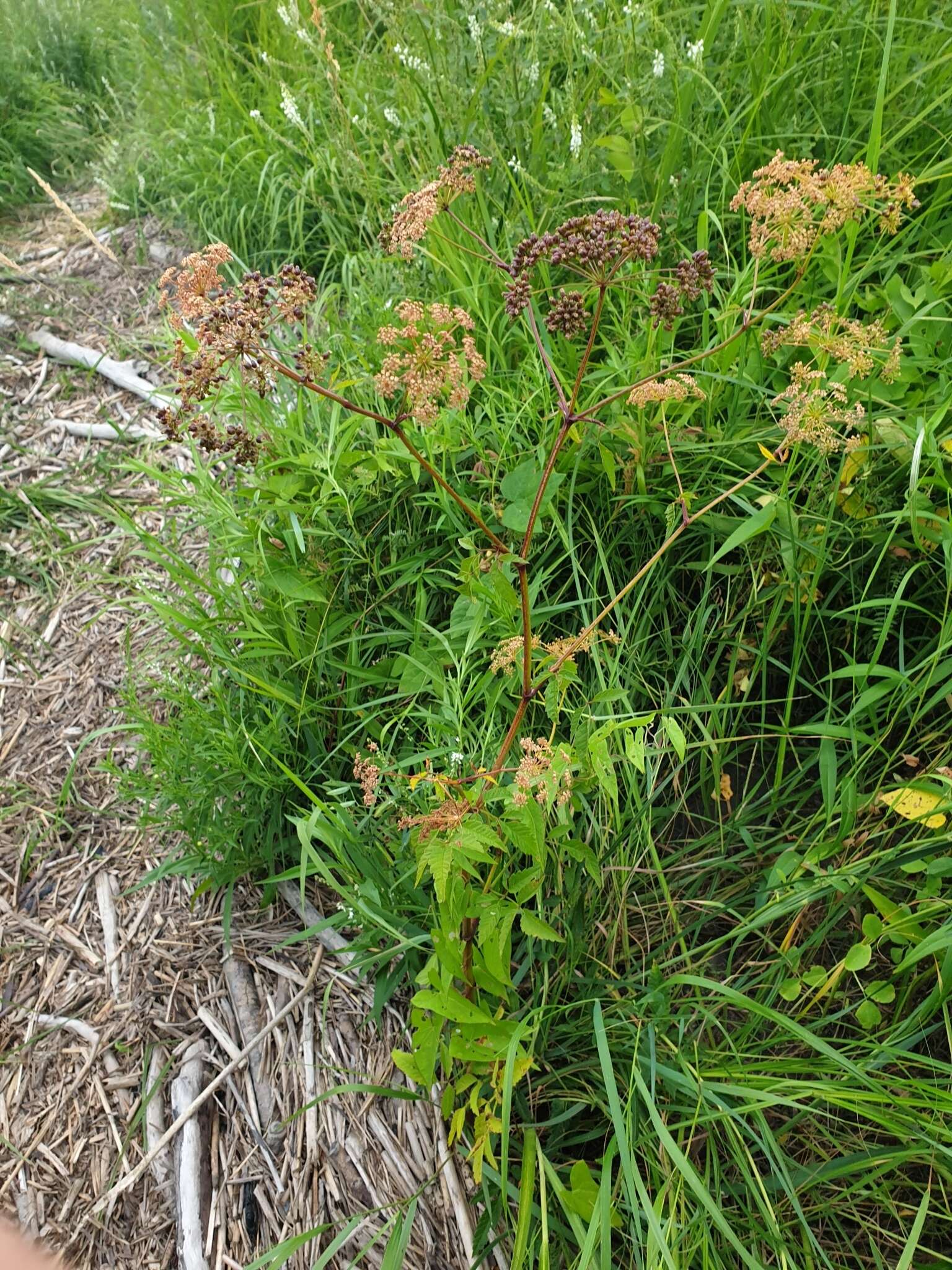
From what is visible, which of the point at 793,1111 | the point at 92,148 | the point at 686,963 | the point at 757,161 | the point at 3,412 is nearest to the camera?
the point at 793,1111

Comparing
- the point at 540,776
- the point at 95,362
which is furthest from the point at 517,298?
the point at 95,362

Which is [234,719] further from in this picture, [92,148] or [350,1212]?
[92,148]

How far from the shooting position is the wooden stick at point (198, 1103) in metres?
1.67

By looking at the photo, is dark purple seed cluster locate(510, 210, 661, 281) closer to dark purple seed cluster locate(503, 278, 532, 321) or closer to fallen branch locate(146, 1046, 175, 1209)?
dark purple seed cluster locate(503, 278, 532, 321)

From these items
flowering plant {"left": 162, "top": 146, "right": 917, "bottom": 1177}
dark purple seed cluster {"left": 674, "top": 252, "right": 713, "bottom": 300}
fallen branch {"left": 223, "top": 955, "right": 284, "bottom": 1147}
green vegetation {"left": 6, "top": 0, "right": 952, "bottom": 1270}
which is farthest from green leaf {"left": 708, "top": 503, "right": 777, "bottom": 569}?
fallen branch {"left": 223, "top": 955, "right": 284, "bottom": 1147}

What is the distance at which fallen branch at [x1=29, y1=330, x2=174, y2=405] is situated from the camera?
323cm

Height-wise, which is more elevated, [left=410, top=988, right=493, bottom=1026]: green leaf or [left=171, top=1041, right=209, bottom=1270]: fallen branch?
[left=410, top=988, right=493, bottom=1026]: green leaf

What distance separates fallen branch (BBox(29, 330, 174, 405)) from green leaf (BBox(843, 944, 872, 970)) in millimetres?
2859

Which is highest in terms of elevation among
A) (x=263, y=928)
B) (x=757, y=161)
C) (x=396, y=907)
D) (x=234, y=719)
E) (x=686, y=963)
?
(x=757, y=161)

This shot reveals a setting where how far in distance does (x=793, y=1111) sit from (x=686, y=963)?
0.30m

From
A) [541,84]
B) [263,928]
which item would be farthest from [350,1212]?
[541,84]

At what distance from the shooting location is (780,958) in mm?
A: 1507

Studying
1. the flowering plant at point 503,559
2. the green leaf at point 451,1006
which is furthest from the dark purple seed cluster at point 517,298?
the green leaf at point 451,1006

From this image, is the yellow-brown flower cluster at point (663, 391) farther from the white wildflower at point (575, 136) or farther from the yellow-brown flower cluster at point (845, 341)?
the white wildflower at point (575, 136)
